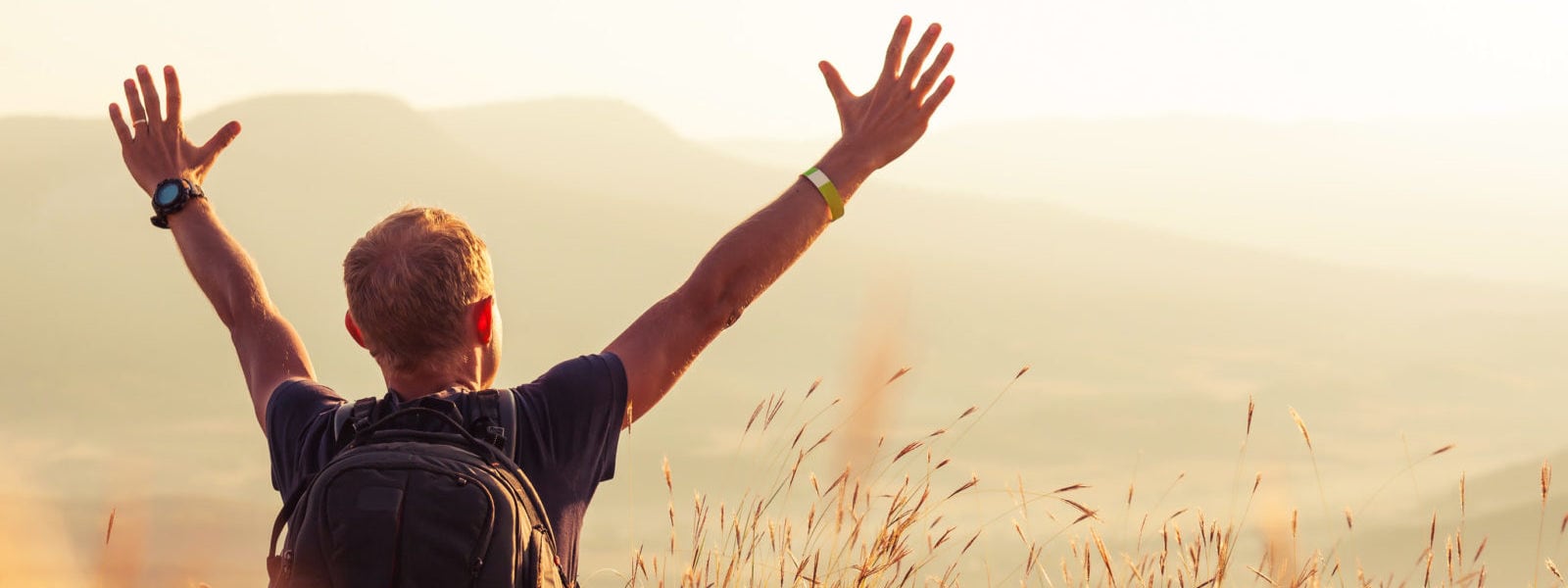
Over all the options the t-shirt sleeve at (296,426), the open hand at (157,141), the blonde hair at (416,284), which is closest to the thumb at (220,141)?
the open hand at (157,141)

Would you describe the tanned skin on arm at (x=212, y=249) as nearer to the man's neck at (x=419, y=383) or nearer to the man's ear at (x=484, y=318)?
the man's neck at (x=419, y=383)

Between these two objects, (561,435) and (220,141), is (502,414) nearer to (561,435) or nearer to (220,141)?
(561,435)

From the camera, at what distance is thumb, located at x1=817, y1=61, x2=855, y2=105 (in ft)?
8.51

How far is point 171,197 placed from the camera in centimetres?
268

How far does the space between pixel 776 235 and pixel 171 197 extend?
4.33 feet

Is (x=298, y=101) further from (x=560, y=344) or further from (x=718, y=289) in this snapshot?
(x=718, y=289)

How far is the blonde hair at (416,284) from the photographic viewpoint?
1.83 m

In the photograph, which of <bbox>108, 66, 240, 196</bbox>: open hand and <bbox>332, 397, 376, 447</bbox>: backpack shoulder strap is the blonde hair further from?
<bbox>108, 66, 240, 196</bbox>: open hand

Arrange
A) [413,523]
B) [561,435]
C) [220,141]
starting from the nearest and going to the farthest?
1. [413,523]
2. [561,435]
3. [220,141]

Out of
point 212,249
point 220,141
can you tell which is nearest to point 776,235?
point 212,249

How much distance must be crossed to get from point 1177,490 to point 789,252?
25.1m

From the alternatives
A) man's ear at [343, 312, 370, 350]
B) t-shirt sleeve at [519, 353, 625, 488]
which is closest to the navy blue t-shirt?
t-shirt sleeve at [519, 353, 625, 488]

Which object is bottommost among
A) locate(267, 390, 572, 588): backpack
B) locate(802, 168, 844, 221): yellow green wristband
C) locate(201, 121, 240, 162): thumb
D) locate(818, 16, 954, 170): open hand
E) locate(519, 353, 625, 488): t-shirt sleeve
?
locate(267, 390, 572, 588): backpack

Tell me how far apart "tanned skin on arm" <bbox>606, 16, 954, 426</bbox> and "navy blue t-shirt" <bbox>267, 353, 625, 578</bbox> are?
0.05 m
